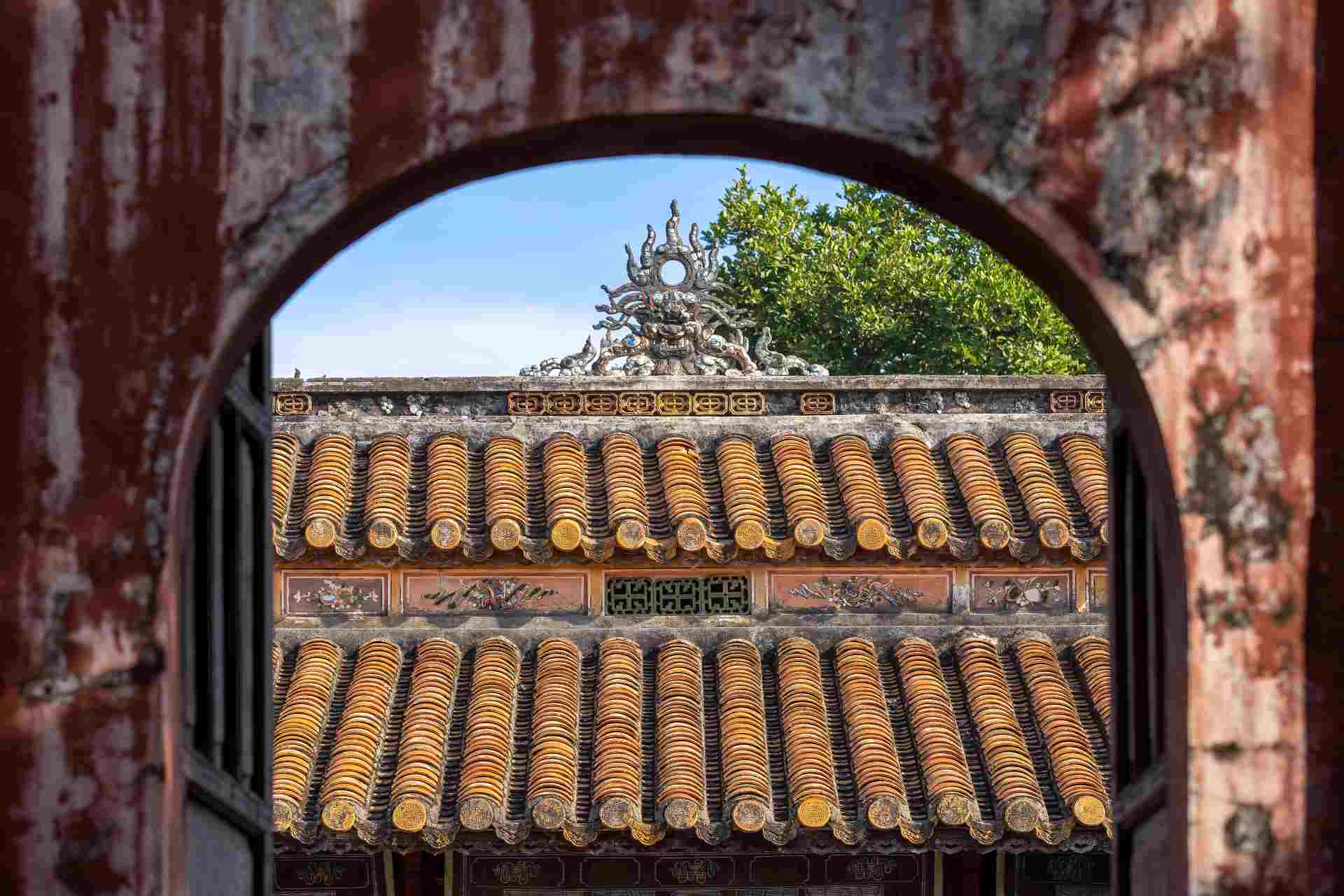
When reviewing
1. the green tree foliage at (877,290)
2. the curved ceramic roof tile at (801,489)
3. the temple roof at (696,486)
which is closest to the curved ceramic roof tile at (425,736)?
the temple roof at (696,486)

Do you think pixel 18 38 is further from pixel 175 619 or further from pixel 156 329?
pixel 175 619

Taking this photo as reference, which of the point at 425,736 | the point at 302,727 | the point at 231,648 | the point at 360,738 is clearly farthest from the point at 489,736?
the point at 231,648

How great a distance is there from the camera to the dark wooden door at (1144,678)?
3268mm

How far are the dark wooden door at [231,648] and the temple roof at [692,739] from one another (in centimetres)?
568

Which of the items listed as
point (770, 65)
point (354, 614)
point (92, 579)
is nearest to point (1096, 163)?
point (770, 65)

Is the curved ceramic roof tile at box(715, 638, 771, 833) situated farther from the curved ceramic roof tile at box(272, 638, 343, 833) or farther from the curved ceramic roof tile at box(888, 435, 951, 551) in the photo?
the curved ceramic roof tile at box(272, 638, 343, 833)

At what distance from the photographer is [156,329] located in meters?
3.22

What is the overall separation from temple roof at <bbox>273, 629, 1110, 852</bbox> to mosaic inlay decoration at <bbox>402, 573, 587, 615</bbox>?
215mm

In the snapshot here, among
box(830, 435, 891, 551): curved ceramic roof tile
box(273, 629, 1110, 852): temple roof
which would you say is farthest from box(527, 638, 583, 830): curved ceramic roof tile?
box(830, 435, 891, 551): curved ceramic roof tile

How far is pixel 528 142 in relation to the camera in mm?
3375

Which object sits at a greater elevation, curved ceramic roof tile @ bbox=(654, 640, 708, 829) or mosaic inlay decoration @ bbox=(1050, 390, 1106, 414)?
mosaic inlay decoration @ bbox=(1050, 390, 1106, 414)

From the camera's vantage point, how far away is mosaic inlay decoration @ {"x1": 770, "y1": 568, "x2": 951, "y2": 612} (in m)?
11.9

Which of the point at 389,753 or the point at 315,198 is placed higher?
the point at 315,198

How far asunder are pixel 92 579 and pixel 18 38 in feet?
3.10
